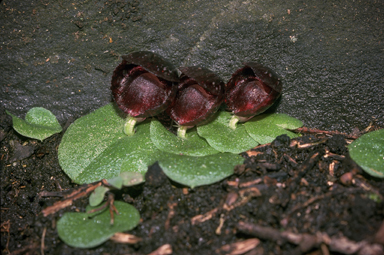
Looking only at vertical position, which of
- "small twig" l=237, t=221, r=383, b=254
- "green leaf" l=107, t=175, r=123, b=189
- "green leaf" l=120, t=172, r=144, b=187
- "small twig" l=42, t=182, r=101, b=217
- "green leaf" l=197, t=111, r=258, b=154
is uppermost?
"small twig" l=237, t=221, r=383, b=254

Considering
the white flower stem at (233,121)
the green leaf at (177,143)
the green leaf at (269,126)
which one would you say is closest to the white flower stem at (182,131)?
the green leaf at (177,143)

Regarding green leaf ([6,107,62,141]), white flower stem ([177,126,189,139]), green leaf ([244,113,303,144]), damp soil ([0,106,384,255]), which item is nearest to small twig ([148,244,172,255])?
damp soil ([0,106,384,255])

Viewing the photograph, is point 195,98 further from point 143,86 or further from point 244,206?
point 244,206

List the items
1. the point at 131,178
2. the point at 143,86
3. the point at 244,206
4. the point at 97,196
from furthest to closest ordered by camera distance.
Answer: the point at 143,86 < the point at 131,178 < the point at 97,196 < the point at 244,206

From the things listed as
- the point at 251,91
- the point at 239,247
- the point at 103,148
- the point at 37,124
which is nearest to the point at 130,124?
the point at 103,148

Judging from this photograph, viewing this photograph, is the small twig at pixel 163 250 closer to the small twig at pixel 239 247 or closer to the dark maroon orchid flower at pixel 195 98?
the small twig at pixel 239 247

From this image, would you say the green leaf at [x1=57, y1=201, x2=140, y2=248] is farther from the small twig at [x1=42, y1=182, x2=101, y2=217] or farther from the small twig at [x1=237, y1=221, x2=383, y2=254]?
the small twig at [x1=237, y1=221, x2=383, y2=254]
